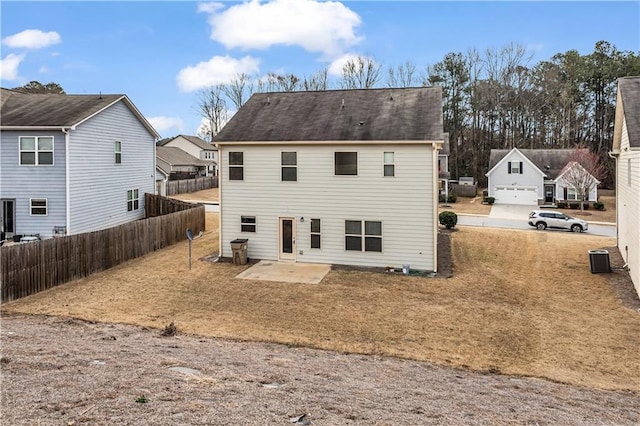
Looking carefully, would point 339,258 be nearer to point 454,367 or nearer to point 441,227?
point 454,367

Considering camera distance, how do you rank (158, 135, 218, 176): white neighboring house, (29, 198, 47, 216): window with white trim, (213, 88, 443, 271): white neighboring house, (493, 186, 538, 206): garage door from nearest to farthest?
(213, 88, 443, 271): white neighboring house → (29, 198, 47, 216): window with white trim → (493, 186, 538, 206): garage door → (158, 135, 218, 176): white neighboring house

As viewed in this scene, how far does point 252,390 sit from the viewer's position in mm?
6301

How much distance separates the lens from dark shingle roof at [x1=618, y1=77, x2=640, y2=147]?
13820mm

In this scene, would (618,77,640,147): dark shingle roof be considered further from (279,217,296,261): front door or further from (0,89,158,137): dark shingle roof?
(0,89,158,137): dark shingle roof

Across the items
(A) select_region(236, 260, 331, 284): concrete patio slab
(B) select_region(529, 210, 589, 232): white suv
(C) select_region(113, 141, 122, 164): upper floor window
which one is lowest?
(A) select_region(236, 260, 331, 284): concrete patio slab

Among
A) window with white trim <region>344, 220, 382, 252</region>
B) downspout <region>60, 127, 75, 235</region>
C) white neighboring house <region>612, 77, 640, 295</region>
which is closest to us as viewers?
white neighboring house <region>612, 77, 640, 295</region>

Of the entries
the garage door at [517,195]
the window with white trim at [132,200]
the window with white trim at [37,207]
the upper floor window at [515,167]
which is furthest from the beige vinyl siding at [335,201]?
the upper floor window at [515,167]

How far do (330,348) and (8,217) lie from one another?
62.6 ft

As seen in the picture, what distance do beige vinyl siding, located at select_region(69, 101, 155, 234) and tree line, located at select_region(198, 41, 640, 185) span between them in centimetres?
3891

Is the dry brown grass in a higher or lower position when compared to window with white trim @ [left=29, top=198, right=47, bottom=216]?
lower

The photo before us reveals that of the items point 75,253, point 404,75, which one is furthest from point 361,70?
point 75,253

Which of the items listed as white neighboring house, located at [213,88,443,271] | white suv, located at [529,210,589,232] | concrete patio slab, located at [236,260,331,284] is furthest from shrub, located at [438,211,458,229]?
concrete patio slab, located at [236,260,331,284]

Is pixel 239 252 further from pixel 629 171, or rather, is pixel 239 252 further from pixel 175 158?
pixel 175 158

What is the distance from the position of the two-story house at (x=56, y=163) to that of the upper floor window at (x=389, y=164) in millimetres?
14495
